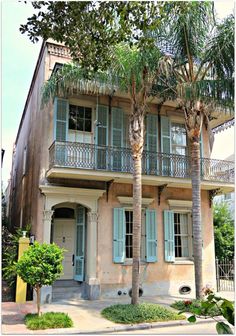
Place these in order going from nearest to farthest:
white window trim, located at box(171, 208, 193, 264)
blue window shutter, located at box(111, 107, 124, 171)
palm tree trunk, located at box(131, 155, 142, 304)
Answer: palm tree trunk, located at box(131, 155, 142, 304), blue window shutter, located at box(111, 107, 124, 171), white window trim, located at box(171, 208, 193, 264)

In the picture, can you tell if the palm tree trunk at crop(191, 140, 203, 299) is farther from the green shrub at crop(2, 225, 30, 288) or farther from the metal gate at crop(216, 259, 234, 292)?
the green shrub at crop(2, 225, 30, 288)

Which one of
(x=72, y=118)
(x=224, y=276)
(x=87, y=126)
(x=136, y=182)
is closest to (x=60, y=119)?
(x=72, y=118)

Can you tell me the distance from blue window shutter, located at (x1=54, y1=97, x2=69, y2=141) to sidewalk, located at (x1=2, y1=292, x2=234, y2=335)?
5070mm

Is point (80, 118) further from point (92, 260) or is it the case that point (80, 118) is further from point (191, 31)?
point (92, 260)

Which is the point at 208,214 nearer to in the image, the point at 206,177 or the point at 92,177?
the point at 206,177

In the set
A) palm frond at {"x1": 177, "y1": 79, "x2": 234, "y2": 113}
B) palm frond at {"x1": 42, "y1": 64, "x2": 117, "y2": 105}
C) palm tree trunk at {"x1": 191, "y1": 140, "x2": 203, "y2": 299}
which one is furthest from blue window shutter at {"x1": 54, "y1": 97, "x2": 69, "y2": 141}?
palm tree trunk at {"x1": 191, "y1": 140, "x2": 203, "y2": 299}

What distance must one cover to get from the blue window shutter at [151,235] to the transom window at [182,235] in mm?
Result: 1097

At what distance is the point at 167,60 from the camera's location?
9523 mm

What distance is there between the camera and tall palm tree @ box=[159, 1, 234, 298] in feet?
28.9

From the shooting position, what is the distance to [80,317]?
806 centimetres

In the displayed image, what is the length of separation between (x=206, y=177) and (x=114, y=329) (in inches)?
271

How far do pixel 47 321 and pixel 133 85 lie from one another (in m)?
6.32

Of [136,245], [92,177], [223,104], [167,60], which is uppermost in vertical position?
[167,60]

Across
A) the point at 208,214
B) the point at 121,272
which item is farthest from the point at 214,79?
the point at 121,272
